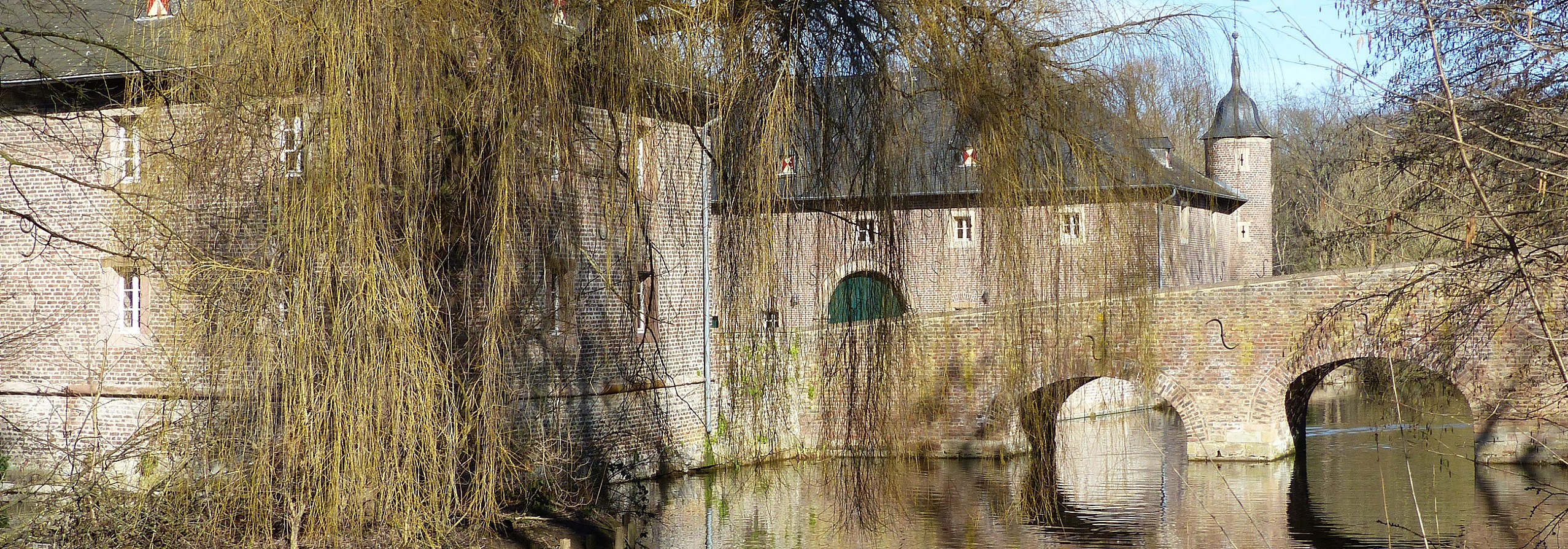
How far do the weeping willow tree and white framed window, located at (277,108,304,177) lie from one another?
0.5 inches

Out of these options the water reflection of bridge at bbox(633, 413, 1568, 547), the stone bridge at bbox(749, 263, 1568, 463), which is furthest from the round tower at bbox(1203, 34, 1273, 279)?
the water reflection of bridge at bbox(633, 413, 1568, 547)

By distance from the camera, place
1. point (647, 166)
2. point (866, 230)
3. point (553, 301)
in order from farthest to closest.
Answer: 1. point (553, 301)
2. point (647, 166)
3. point (866, 230)

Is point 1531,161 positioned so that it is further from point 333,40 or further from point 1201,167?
point 1201,167

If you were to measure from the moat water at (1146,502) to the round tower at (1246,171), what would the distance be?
11.5 metres

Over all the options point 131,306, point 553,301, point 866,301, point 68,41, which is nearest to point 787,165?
point 866,301

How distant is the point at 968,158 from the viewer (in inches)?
255

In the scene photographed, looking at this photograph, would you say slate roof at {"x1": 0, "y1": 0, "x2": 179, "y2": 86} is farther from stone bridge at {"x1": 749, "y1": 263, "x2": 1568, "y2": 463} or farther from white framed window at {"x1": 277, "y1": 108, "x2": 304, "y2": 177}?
stone bridge at {"x1": 749, "y1": 263, "x2": 1568, "y2": 463}

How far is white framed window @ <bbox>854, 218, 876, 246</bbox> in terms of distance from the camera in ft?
21.4

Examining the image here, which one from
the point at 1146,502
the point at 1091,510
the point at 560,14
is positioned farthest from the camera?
the point at 1146,502

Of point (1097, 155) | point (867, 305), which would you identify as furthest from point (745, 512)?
point (1097, 155)

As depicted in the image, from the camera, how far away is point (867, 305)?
23.1 ft

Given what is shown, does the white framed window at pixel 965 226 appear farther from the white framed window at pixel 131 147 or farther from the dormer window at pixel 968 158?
the white framed window at pixel 131 147

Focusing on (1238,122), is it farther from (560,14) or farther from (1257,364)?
(560,14)

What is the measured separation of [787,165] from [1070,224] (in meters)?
1.48
